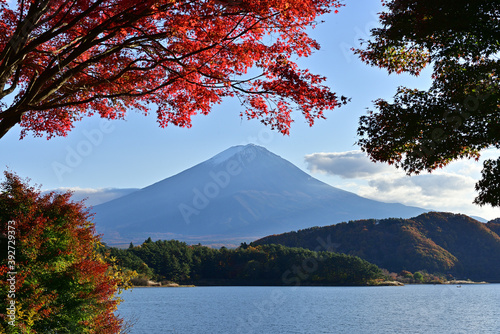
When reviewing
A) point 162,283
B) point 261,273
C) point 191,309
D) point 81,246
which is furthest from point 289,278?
point 81,246

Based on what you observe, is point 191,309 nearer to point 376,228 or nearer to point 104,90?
point 104,90

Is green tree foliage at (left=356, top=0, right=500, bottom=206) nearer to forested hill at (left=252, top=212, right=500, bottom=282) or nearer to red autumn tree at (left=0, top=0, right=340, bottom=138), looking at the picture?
red autumn tree at (left=0, top=0, right=340, bottom=138)

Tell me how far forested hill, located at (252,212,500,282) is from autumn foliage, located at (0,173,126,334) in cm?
9798

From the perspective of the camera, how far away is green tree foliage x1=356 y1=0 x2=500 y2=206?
7387 mm

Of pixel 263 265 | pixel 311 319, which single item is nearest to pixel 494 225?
pixel 263 265

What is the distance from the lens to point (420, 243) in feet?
341

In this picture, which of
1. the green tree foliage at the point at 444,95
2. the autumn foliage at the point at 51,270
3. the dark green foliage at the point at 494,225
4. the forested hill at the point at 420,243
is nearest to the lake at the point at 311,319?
the autumn foliage at the point at 51,270

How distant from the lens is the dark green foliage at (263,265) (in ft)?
279

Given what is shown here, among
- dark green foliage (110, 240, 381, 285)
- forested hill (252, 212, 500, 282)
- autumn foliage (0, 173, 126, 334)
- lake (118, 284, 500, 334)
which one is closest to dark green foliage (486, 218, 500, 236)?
forested hill (252, 212, 500, 282)

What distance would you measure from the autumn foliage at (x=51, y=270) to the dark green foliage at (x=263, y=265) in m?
75.9

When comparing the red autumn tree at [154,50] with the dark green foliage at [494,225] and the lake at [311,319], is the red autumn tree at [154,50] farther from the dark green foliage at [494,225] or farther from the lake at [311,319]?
the dark green foliage at [494,225]

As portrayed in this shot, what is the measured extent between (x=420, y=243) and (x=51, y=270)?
105016 millimetres

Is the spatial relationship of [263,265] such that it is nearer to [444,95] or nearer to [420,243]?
[420,243]

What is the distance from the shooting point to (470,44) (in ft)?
25.8
